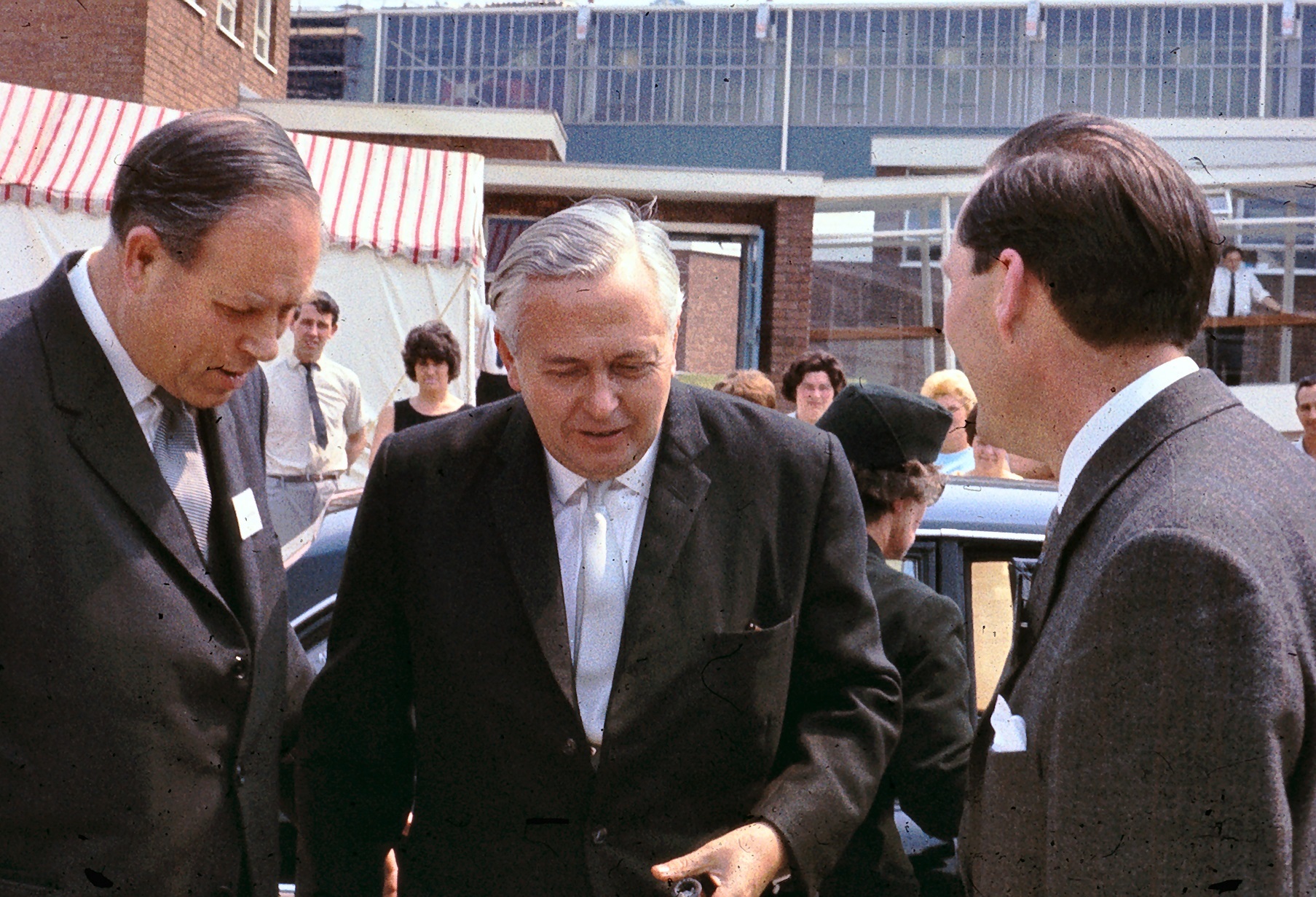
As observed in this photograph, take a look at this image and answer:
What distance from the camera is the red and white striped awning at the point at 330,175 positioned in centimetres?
973

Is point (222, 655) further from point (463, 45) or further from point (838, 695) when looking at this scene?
point (463, 45)

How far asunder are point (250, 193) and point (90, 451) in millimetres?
467

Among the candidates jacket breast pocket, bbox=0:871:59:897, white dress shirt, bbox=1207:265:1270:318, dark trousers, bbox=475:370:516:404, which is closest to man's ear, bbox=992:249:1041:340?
jacket breast pocket, bbox=0:871:59:897

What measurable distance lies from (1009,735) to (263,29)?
64.5 ft

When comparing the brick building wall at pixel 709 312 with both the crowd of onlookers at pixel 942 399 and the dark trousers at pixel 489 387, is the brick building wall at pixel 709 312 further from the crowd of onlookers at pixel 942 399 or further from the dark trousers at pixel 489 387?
the crowd of onlookers at pixel 942 399

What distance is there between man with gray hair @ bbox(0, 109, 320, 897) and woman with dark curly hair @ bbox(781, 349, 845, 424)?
14.5 feet

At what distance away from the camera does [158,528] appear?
200 cm

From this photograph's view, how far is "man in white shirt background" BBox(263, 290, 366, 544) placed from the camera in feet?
23.3

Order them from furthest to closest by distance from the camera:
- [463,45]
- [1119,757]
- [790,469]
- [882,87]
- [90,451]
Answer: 1. [463,45]
2. [882,87]
3. [790,469]
4. [90,451]
5. [1119,757]

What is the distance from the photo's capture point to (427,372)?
7.25 metres

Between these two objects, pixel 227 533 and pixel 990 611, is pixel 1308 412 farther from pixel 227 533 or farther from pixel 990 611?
pixel 227 533

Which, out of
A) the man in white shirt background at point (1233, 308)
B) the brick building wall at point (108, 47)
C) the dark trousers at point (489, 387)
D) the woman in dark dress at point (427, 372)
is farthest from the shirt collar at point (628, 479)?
the brick building wall at point (108, 47)

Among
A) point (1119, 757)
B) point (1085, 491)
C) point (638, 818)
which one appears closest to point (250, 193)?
point (638, 818)

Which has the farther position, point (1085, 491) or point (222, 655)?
point (222, 655)
